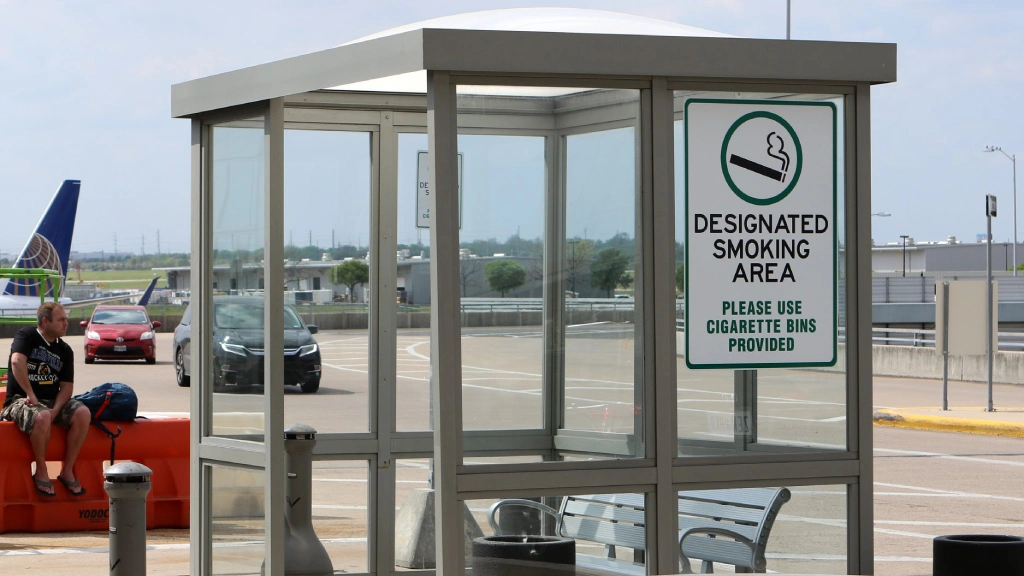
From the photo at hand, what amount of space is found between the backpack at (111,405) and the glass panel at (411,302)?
11.3 ft

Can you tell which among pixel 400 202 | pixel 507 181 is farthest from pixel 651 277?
pixel 400 202

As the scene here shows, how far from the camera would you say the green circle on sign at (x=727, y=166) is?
213 inches

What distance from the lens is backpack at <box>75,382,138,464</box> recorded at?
1014 cm

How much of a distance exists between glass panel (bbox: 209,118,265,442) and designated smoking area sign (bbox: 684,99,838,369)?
216 centimetres

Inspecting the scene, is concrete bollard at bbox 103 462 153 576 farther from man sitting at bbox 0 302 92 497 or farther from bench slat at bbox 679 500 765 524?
man sitting at bbox 0 302 92 497

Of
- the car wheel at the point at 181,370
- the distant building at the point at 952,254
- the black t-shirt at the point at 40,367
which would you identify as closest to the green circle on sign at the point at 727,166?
the black t-shirt at the point at 40,367

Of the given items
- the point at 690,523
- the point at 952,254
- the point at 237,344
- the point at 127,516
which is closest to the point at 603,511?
the point at 690,523

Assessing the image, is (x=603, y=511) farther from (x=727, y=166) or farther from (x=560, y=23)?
(x=560, y=23)

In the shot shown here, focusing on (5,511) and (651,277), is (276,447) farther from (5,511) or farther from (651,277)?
(5,511)

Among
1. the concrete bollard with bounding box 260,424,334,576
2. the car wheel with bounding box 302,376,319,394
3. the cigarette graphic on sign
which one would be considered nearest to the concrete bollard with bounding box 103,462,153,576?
the concrete bollard with bounding box 260,424,334,576

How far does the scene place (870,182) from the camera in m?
5.59

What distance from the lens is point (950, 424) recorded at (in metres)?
18.4

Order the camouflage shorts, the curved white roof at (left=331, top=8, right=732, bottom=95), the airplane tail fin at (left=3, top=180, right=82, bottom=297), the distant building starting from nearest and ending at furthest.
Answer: the curved white roof at (left=331, top=8, right=732, bottom=95) < the camouflage shorts < the airplane tail fin at (left=3, top=180, right=82, bottom=297) < the distant building

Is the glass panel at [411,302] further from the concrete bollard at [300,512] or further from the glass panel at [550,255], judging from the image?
the glass panel at [550,255]
